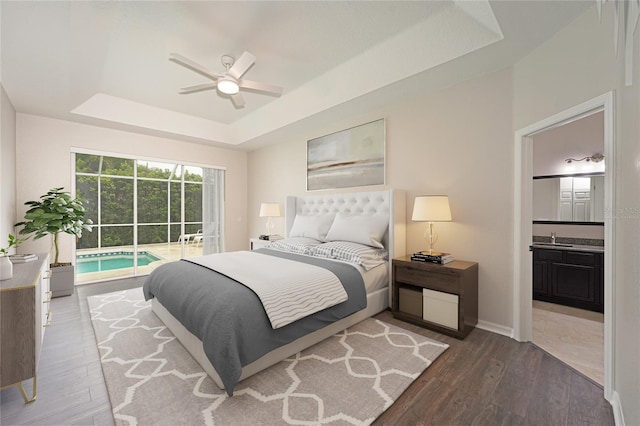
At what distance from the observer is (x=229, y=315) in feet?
5.64

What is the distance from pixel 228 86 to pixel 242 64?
0.30m

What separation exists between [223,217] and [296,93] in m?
3.13

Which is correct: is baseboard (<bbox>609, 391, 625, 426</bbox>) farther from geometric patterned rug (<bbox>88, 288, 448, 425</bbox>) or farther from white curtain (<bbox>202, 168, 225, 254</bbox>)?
white curtain (<bbox>202, 168, 225, 254</bbox>)

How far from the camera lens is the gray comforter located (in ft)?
5.43

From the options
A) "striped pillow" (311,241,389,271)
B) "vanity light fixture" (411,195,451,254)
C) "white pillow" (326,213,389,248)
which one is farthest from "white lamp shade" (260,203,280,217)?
"vanity light fixture" (411,195,451,254)

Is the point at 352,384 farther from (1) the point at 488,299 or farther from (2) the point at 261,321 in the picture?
(1) the point at 488,299

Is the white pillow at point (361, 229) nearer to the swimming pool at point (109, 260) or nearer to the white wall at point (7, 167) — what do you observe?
the white wall at point (7, 167)

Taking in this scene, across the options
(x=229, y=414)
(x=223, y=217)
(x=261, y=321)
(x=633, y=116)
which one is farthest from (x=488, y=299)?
(x=223, y=217)

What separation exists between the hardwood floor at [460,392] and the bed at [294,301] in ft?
2.03

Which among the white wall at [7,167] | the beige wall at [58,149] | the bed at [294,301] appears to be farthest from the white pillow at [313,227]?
the white wall at [7,167]

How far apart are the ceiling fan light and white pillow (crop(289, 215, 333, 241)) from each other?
1.96m

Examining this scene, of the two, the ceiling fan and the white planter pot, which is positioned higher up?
the ceiling fan

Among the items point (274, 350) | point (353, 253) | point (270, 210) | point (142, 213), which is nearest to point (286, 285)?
point (274, 350)

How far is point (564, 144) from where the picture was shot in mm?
3613
